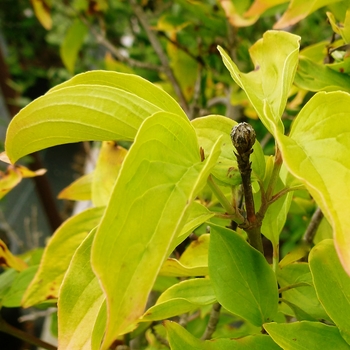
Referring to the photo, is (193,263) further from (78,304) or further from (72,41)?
(72,41)

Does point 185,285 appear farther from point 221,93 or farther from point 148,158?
point 221,93

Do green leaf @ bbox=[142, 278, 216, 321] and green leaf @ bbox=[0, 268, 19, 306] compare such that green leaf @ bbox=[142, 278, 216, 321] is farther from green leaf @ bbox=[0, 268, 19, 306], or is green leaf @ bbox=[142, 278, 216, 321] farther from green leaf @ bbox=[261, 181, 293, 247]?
green leaf @ bbox=[0, 268, 19, 306]

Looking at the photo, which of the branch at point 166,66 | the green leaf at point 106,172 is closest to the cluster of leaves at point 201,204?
the green leaf at point 106,172

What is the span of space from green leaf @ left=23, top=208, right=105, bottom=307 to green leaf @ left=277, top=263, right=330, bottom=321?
206mm

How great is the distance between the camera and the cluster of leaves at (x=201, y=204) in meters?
0.18

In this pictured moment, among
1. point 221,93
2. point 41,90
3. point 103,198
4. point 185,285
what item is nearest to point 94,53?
point 41,90

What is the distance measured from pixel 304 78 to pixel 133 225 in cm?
25

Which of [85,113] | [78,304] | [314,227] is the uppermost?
[85,113]

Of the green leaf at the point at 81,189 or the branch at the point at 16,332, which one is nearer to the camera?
the branch at the point at 16,332

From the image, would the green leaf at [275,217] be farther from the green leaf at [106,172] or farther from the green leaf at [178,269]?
the green leaf at [106,172]

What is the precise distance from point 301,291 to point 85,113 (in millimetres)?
221

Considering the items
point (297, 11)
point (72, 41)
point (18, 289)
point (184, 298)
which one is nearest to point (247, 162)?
point (184, 298)

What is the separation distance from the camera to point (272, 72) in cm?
30

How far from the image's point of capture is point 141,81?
0.81 ft
